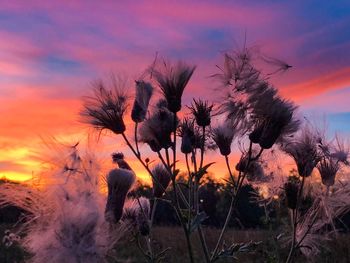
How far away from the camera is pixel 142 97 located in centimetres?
354

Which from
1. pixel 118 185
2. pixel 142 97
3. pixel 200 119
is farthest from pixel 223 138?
pixel 118 185

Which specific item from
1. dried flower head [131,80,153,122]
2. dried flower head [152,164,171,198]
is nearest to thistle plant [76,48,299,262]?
dried flower head [131,80,153,122]

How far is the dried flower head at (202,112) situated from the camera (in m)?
3.85

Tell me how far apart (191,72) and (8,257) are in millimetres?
12529

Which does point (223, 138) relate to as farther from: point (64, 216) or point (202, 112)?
point (64, 216)

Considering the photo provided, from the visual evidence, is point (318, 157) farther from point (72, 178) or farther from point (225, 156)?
point (72, 178)

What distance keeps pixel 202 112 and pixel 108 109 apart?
60 cm

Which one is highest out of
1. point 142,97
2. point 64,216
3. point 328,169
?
point 142,97

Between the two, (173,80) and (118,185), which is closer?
(118,185)

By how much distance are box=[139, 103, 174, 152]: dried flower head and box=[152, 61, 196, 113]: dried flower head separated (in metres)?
0.09

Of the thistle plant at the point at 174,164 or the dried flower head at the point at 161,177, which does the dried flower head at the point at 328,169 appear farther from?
the dried flower head at the point at 161,177

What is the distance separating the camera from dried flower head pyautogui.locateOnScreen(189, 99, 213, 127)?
385 centimetres

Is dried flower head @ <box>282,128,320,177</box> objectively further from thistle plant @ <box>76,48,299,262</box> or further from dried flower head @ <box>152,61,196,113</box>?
dried flower head @ <box>152,61,196,113</box>

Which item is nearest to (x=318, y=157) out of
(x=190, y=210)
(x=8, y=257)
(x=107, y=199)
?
(x=190, y=210)
